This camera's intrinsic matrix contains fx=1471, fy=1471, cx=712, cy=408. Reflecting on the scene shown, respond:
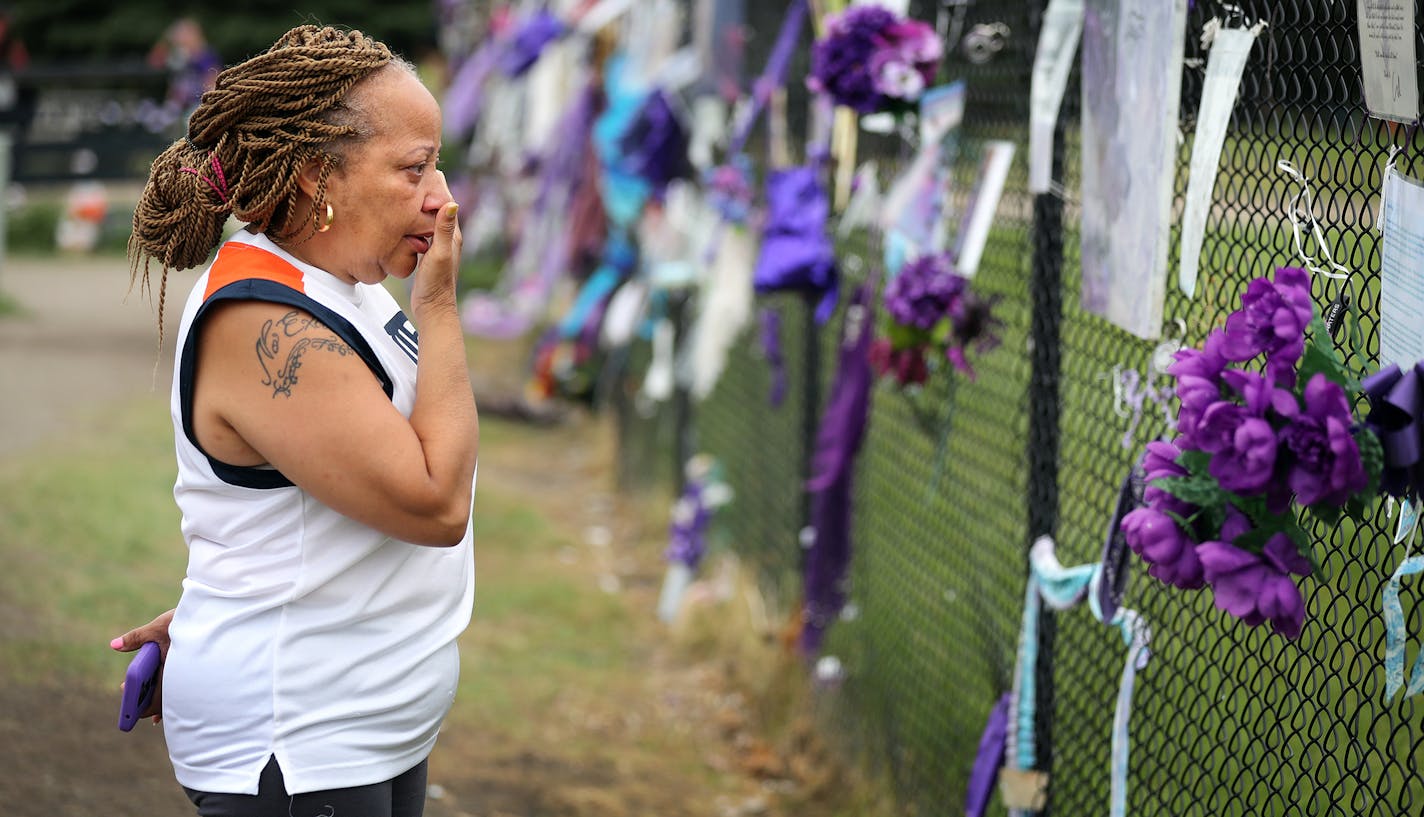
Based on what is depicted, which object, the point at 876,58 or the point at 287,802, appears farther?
the point at 876,58

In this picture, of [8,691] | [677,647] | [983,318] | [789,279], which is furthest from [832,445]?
[8,691]

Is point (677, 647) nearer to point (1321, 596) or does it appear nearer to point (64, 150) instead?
point (1321, 596)

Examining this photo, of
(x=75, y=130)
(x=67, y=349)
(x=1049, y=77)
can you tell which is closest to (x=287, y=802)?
Result: (x=1049, y=77)

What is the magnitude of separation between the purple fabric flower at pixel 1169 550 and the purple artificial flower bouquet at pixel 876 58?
1785 mm

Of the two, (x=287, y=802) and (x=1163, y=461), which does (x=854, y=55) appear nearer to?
(x=1163, y=461)

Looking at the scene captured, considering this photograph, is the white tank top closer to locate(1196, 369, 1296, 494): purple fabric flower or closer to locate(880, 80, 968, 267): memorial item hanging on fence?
locate(1196, 369, 1296, 494): purple fabric flower

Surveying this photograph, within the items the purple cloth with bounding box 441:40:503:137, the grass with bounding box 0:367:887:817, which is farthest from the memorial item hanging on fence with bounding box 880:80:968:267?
the purple cloth with bounding box 441:40:503:137

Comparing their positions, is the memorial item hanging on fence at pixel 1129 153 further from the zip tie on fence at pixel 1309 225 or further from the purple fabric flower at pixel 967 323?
the purple fabric flower at pixel 967 323

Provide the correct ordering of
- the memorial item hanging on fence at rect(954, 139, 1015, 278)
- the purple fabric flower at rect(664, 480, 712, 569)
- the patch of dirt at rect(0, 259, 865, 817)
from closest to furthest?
1. the memorial item hanging on fence at rect(954, 139, 1015, 278)
2. the patch of dirt at rect(0, 259, 865, 817)
3. the purple fabric flower at rect(664, 480, 712, 569)

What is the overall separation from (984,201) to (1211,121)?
1.02 metres

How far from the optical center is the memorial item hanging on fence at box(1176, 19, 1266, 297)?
2119 mm

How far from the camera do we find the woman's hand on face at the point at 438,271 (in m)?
1.93

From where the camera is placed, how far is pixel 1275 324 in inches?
62.3

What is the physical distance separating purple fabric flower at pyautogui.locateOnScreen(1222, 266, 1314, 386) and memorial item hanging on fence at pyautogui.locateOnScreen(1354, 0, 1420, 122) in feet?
0.92
